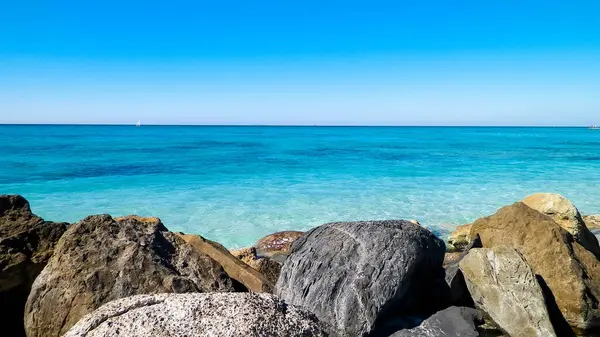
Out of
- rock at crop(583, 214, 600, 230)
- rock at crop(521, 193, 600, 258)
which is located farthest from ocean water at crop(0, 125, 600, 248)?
rock at crop(521, 193, 600, 258)

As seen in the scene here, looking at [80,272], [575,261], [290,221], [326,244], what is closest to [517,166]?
[290,221]

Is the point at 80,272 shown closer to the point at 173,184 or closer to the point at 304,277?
the point at 304,277

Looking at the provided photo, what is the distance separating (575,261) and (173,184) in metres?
18.4

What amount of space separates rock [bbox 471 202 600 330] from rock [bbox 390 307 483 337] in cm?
130

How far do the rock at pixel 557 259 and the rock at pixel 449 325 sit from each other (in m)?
1.30

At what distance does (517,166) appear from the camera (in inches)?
1206

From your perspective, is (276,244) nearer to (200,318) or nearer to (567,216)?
(567,216)

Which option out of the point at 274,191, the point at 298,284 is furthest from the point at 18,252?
the point at 274,191

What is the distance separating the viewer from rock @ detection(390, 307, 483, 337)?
4508 mm

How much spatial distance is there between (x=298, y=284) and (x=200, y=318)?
2.24 meters

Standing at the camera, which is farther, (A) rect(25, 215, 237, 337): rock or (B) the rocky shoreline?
(A) rect(25, 215, 237, 337): rock

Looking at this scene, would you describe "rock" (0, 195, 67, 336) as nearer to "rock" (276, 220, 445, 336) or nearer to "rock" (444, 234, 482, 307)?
"rock" (276, 220, 445, 336)

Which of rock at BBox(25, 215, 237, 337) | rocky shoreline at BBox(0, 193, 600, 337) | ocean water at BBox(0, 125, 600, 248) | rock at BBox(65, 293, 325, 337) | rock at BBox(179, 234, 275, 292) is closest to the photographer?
rock at BBox(65, 293, 325, 337)

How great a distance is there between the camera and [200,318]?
89.7 inches
